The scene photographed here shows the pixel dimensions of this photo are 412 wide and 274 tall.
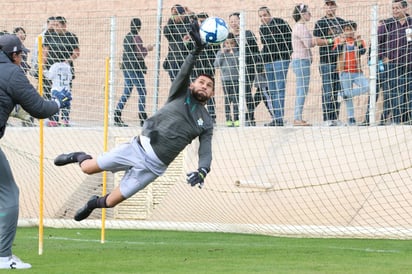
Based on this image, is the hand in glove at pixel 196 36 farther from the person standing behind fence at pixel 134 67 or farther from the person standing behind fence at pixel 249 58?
the person standing behind fence at pixel 134 67

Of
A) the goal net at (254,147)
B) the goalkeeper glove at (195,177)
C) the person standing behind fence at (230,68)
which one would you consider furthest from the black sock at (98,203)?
the person standing behind fence at (230,68)

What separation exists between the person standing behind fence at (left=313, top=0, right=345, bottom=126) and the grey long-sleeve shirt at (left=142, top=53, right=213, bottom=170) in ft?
15.8

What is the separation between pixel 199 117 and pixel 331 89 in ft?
16.1

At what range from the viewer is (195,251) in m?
13.2

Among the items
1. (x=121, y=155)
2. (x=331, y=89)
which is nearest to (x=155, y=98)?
(x=331, y=89)

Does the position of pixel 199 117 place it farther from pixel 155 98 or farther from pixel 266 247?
pixel 155 98

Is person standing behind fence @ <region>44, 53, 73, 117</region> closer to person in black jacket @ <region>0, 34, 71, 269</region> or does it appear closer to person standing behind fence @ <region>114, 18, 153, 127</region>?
person standing behind fence @ <region>114, 18, 153, 127</region>

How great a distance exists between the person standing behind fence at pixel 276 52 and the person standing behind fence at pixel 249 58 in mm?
165

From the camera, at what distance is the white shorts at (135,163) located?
12.0 metres

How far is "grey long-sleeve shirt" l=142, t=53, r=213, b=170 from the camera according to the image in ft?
39.3

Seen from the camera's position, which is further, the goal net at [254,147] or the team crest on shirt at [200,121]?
the goal net at [254,147]

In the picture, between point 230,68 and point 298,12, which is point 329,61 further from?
point 230,68

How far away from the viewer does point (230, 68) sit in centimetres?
1736

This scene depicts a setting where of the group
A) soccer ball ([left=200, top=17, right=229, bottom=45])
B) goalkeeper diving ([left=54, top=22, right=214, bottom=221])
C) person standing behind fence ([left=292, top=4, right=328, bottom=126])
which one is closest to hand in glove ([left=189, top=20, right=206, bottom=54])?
soccer ball ([left=200, top=17, right=229, bottom=45])
